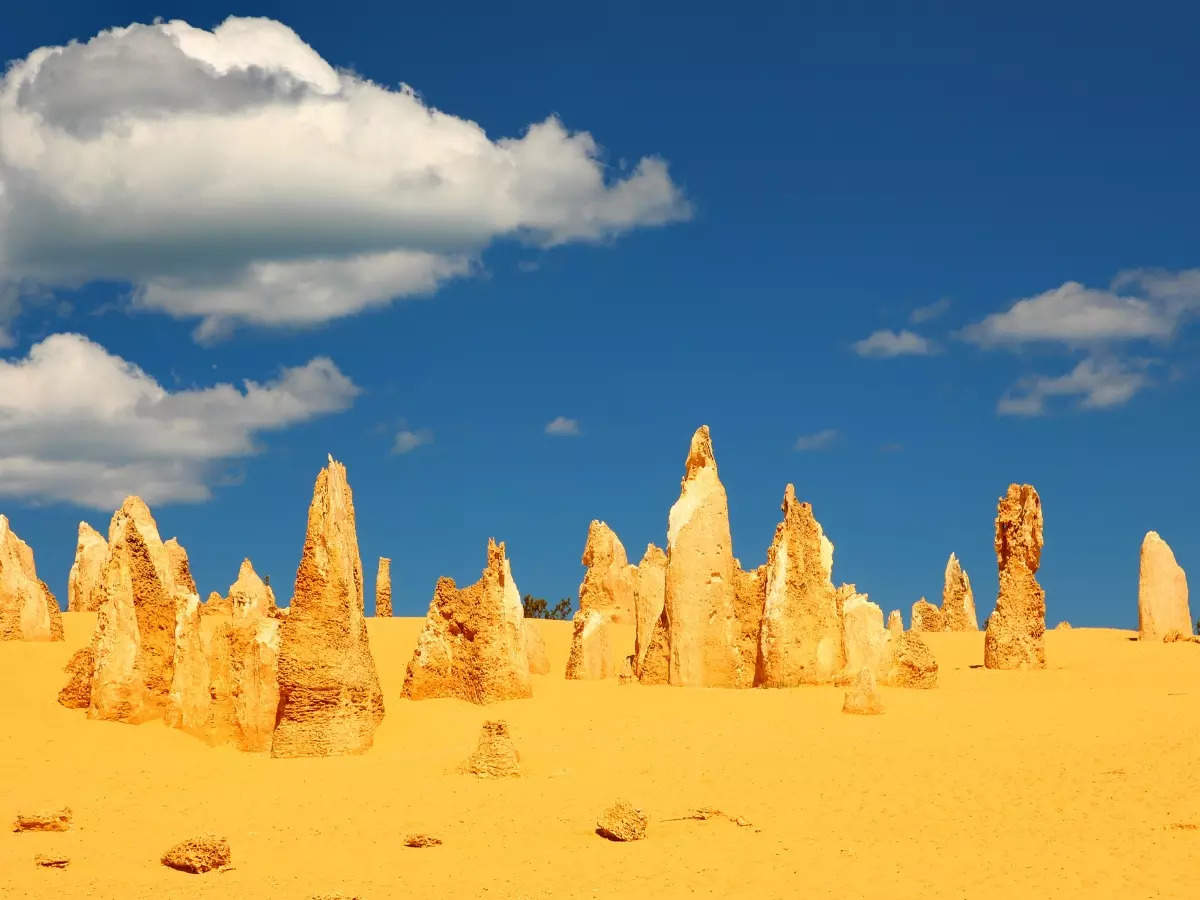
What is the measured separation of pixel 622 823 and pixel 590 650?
1418 centimetres

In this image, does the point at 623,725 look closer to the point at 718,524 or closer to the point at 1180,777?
the point at 718,524

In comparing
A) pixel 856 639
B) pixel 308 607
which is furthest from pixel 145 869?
pixel 856 639

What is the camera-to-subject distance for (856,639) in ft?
81.4

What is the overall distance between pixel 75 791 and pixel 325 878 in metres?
6.00

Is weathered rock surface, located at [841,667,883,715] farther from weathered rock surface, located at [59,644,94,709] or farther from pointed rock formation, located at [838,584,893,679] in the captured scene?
weathered rock surface, located at [59,644,94,709]

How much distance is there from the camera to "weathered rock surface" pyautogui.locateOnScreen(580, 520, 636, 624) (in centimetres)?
3620

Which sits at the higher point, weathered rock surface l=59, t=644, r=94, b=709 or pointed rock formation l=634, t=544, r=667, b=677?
pointed rock formation l=634, t=544, r=667, b=677

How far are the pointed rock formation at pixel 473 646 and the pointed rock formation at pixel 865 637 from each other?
6.02 meters

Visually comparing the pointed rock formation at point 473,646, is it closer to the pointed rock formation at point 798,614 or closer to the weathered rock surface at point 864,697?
the pointed rock formation at point 798,614

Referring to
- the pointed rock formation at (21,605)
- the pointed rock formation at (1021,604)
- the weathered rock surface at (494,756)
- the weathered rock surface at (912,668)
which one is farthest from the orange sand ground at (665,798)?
the pointed rock formation at (21,605)

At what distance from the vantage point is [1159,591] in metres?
36.5

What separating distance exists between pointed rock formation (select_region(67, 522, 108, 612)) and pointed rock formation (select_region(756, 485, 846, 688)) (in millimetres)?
21039

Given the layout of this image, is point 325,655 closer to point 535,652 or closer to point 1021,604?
point 535,652

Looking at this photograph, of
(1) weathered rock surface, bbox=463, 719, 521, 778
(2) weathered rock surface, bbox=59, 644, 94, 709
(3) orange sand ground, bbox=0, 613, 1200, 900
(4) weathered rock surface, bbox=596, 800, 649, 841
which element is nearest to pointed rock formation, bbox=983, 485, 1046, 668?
(3) orange sand ground, bbox=0, 613, 1200, 900
